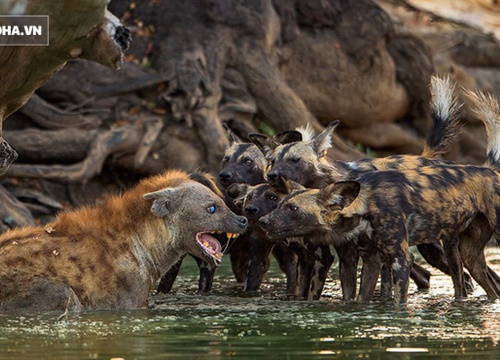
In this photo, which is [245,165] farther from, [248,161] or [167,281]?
[167,281]

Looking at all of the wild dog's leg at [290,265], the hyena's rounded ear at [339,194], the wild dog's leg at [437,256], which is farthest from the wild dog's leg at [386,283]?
the wild dog's leg at [437,256]

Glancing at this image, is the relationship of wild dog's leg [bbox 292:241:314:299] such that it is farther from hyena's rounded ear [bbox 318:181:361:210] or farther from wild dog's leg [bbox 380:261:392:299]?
hyena's rounded ear [bbox 318:181:361:210]

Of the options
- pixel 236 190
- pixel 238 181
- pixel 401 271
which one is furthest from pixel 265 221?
pixel 238 181

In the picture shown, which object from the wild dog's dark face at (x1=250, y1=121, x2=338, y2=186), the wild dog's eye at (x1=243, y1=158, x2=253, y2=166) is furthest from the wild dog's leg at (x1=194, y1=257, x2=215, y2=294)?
the wild dog's eye at (x1=243, y1=158, x2=253, y2=166)

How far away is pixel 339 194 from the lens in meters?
11.4

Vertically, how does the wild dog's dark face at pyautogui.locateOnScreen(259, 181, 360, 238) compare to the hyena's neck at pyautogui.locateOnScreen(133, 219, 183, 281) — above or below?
above

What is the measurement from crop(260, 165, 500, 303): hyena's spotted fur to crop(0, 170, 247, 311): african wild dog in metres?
0.74

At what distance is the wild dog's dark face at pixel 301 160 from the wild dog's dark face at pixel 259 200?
12 centimetres

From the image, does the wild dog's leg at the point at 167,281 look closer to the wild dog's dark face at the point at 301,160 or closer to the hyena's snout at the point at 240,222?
the wild dog's dark face at the point at 301,160

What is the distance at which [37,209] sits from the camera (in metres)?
18.0

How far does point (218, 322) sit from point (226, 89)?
11.2m

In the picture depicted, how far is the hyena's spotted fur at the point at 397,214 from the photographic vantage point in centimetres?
1145

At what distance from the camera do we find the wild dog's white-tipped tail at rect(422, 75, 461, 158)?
1424 cm

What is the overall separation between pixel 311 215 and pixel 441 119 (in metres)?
3.48
